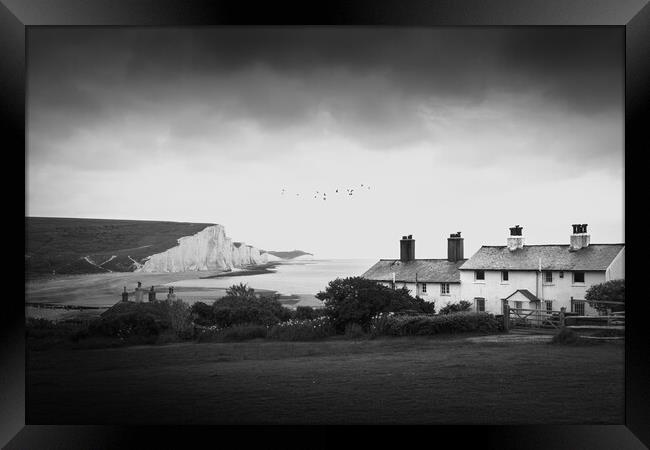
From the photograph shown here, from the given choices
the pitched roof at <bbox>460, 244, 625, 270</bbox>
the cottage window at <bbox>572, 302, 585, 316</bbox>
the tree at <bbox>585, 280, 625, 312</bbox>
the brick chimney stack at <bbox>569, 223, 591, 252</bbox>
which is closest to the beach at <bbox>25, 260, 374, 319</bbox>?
the pitched roof at <bbox>460, 244, 625, 270</bbox>

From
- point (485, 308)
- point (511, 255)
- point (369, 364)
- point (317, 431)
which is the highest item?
point (511, 255)

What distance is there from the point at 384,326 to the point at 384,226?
3.87 feet

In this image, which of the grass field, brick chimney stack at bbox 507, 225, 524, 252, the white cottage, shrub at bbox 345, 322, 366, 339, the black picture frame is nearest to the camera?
the black picture frame

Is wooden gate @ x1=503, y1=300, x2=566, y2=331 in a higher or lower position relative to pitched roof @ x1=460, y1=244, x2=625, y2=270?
lower

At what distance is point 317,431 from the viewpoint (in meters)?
4.79

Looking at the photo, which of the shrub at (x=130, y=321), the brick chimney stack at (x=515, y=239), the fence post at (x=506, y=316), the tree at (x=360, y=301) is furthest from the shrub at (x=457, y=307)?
the shrub at (x=130, y=321)

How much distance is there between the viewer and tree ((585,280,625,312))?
5.58 metres

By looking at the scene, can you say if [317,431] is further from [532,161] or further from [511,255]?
[532,161]

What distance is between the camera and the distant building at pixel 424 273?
6.09m

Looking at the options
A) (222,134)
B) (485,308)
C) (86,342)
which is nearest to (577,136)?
Result: (485,308)

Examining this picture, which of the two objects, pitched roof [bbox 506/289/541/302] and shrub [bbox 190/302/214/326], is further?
pitched roof [bbox 506/289/541/302]

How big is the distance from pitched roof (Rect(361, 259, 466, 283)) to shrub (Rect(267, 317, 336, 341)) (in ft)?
2.49

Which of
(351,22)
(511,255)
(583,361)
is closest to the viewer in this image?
(351,22)

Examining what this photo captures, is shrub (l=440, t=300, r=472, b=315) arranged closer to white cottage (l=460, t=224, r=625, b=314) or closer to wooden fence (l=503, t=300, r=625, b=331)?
white cottage (l=460, t=224, r=625, b=314)
